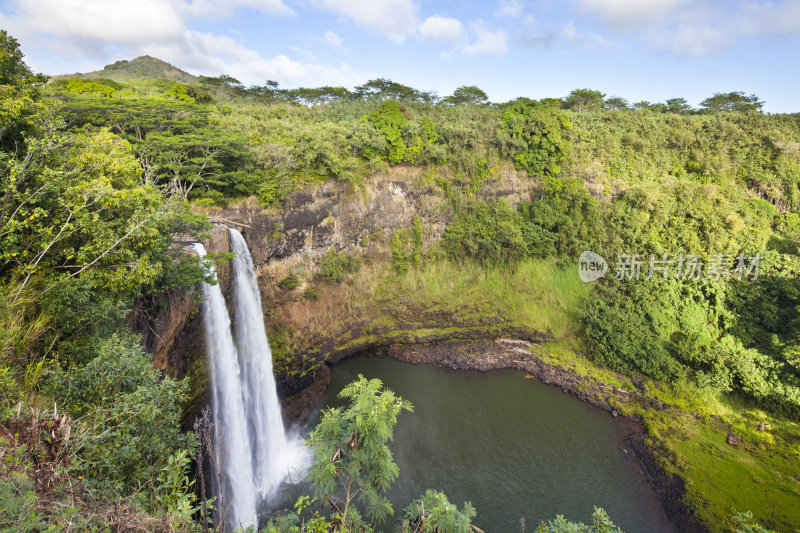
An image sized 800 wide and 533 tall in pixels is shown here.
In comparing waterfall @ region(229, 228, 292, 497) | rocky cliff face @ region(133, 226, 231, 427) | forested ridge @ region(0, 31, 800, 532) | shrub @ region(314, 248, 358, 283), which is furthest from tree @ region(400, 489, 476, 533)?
shrub @ region(314, 248, 358, 283)

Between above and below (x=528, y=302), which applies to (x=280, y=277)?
above

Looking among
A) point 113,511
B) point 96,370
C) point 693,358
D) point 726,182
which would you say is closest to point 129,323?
point 96,370

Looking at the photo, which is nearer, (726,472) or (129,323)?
(129,323)

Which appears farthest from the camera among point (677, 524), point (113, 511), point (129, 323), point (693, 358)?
point (693, 358)

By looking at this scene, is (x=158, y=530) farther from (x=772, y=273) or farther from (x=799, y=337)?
(x=772, y=273)

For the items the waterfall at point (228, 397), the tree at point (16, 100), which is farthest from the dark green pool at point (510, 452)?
the tree at point (16, 100)

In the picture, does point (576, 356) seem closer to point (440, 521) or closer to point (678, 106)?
point (440, 521)
